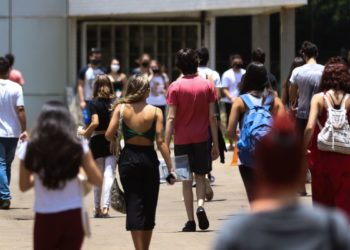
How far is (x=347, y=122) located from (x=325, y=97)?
294 millimetres

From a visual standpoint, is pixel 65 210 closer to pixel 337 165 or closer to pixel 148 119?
pixel 148 119

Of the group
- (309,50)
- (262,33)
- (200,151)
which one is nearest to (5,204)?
(200,151)

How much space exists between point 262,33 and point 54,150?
17131mm

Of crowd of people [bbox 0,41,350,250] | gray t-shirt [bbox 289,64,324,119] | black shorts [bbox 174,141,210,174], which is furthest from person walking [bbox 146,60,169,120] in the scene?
black shorts [bbox 174,141,210,174]

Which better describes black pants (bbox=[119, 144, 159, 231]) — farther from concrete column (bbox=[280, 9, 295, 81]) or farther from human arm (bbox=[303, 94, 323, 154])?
concrete column (bbox=[280, 9, 295, 81])

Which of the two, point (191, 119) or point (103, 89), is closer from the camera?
point (191, 119)

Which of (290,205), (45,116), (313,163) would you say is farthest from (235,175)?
(290,205)

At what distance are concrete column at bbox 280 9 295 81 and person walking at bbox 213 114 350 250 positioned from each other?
1695 cm

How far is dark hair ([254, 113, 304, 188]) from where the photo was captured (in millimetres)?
4020

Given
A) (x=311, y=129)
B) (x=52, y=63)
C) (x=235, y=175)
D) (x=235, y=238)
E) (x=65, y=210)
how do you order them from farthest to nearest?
(x=52, y=63) < (x=235, y=175) < (x=311, y=129) < (x=65, y=210) < (x=235, y=238)

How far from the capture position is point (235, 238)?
3949 millimetres

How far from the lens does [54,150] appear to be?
21.0 feet

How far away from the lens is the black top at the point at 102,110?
11.8 meters

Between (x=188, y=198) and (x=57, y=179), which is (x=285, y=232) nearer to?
(x=57, y=179)
